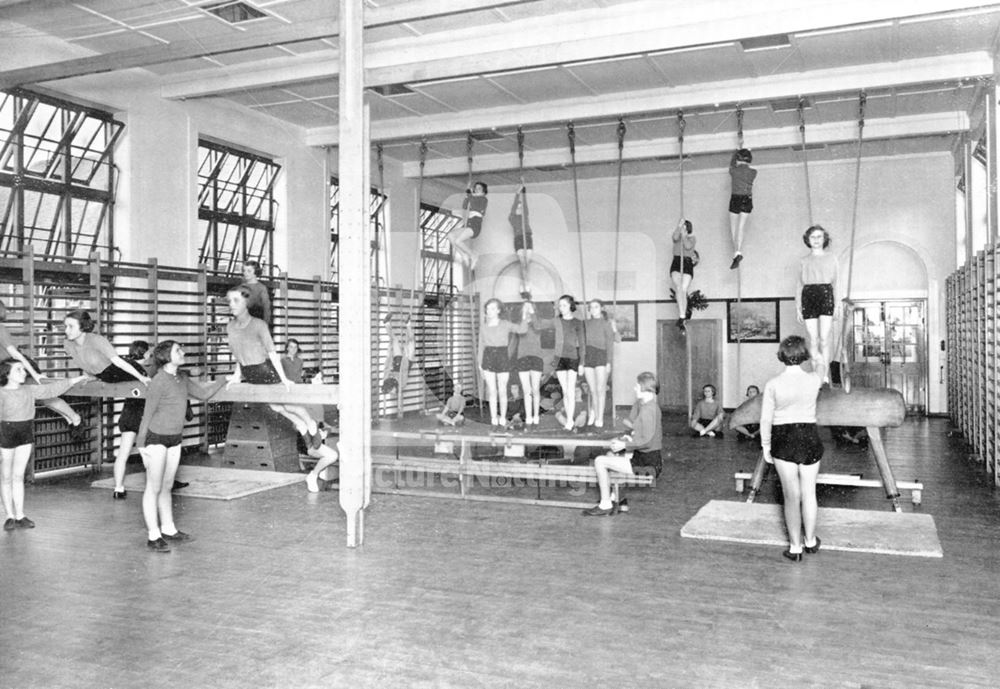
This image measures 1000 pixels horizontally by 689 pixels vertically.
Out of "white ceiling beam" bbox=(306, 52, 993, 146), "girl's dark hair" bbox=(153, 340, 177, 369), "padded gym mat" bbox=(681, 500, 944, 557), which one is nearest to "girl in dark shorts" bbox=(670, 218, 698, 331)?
"white ceiling beam" bbox=(306, 52, 993, 146)

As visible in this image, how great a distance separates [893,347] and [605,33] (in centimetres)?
869

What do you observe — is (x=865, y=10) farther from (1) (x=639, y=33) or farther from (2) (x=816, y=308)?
(2) (x=816, y=308)

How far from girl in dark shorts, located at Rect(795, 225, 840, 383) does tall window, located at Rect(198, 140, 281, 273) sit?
23.0 feet

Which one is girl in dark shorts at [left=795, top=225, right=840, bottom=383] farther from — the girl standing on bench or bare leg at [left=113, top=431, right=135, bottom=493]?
Result: bare leg at [left=113, top=431, right=135, bottom=493]

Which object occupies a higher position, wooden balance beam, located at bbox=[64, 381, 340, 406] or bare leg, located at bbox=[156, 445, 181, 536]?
wooden balance beam, located at bbox=[64, 381, 340, 406]

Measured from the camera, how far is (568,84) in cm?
1031

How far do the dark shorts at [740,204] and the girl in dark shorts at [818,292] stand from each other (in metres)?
1.56

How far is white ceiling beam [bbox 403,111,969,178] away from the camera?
11523 mm

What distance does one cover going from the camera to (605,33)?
26.1ft

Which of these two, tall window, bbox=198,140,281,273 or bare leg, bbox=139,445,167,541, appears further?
tall window, bbox=198,140,281,273

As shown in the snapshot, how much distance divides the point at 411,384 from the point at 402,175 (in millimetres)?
3794

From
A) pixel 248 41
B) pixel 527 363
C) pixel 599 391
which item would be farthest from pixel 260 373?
pixel 599 391

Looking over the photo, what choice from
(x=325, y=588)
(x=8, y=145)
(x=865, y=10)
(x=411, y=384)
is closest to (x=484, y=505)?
(x=325, y=588)

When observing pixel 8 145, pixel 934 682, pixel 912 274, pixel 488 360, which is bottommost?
pixel 934 682
